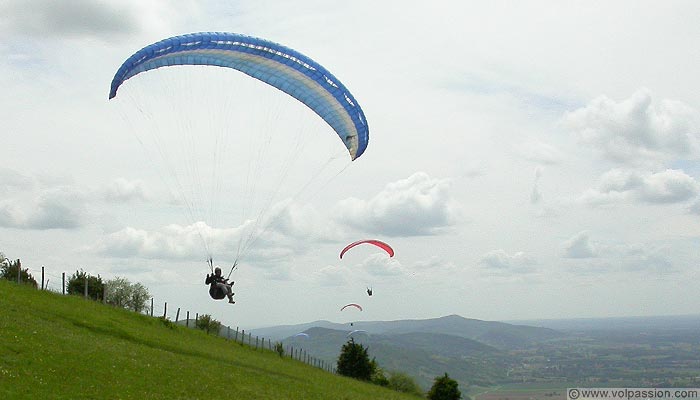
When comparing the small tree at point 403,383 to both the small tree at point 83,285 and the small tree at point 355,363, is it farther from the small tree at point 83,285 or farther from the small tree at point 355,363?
the small tree at point 83,285

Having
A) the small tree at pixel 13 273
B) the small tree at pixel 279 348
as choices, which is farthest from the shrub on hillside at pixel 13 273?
the small tree at pixel 279 348

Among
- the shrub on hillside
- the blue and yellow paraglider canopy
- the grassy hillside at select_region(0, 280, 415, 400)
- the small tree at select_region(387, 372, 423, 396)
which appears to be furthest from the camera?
the small tree at select_region(387, 372, 423, 396)

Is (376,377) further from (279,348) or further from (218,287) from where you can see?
(218,287)

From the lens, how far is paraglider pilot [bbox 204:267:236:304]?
27.3 meters

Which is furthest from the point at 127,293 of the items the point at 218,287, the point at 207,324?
the point at 218,287

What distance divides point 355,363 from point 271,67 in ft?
114

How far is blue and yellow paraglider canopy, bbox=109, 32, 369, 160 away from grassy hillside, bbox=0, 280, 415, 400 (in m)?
10.2

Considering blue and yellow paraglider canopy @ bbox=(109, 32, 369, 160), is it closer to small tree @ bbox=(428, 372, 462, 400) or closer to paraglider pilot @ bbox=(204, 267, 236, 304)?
paraglider pilot @ bbox=(204, 267, 236, 304)

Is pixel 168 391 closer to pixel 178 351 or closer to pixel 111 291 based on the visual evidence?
pixel 178 351

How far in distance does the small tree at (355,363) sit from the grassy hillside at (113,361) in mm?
15667

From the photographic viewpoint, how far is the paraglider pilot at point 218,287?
27.3 m

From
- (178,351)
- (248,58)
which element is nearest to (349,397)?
(178,351)

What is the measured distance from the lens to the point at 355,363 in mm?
55469

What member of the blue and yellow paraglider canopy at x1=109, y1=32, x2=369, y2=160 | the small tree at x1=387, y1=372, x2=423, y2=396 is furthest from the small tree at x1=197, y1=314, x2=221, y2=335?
the blue and yellow paraglider canopy at x1=109, y1=32, x2=369, y2=160
